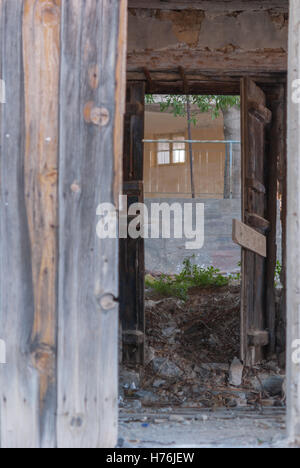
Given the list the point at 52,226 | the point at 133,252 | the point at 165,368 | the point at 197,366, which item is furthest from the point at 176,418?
the point at 133,252

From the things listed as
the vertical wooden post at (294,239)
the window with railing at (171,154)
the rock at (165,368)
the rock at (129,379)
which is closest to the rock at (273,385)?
the rock at (165,368)

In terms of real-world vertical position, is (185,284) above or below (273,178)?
below

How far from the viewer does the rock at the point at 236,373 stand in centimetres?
549

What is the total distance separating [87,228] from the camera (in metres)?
2.66

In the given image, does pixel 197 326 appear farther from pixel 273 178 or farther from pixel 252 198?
pixel 273 178

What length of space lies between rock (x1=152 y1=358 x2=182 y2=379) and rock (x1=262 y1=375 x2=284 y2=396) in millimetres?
901

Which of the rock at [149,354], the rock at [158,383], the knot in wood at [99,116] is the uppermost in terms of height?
the knot in wood at [99,116]

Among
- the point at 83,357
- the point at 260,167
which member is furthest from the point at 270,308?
the point at 83,357

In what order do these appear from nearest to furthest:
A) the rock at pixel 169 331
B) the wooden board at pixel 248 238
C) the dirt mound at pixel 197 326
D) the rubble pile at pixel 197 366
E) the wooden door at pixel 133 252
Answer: the rubble pile at pixel 197 366 → the wooden board at pixel 248 238 → the wooden door at pixel 133 252 → the dirt mound at pixel 197 326 → the rock at pixel 169 331

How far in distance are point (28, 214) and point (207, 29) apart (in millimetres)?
3785

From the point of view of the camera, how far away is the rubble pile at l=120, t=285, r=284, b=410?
498 centimetres

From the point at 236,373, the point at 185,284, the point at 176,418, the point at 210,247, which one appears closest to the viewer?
the point at 176,418

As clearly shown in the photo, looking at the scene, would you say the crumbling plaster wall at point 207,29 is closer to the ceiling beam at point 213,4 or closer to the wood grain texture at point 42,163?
the ceiling beam at point 213,4

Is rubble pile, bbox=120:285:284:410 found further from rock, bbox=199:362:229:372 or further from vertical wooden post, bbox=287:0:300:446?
vertical wooden post, bbox=287:0:300:446
